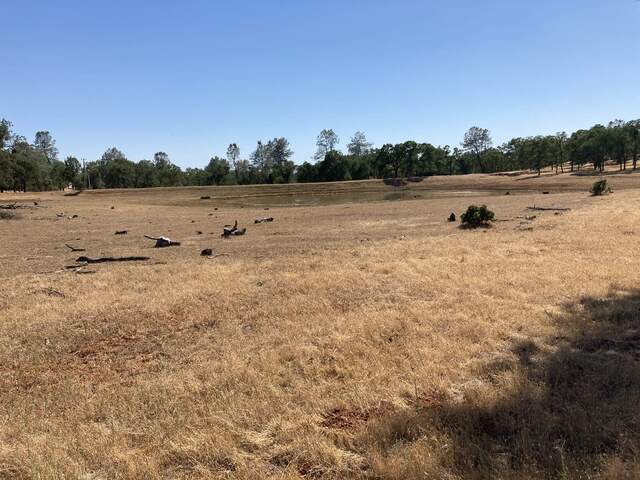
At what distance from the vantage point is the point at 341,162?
112 meters

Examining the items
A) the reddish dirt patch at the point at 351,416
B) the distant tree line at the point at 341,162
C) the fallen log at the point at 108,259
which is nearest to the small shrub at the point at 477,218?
the fallen log at the point at 108,259

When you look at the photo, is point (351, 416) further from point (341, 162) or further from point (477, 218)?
point (341, 162)

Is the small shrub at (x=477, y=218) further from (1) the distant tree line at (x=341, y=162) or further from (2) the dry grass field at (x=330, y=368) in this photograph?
(1) the distant tree line at (x=341, y=162)

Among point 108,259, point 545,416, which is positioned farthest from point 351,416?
point 108,259

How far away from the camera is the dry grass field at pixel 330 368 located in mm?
3863

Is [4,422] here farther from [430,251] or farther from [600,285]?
[430,251]

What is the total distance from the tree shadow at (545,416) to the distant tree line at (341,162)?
95.3 meters

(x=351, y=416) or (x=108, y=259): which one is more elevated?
(x=108, y=259)

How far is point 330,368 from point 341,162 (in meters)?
109

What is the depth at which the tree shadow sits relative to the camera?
3.53 m

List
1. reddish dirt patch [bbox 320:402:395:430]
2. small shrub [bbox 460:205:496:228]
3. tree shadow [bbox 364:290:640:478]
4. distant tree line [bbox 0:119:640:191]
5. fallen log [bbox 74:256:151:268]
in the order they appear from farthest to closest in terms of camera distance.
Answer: distant tree line [bbox 0:119:640:191], small shrub [bbox 460:205:496:228], fallen log [bbox 74:256:151:268], reddish dirt patch [bbox 320:402:395:430], tree shadow [bbox 364:290:640:478]

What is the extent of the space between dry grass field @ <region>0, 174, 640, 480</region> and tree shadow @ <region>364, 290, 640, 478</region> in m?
0.02

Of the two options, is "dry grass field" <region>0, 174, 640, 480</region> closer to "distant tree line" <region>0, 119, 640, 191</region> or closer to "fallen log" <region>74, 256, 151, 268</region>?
"fallen log" <region>74, 256, 151, 268</region>

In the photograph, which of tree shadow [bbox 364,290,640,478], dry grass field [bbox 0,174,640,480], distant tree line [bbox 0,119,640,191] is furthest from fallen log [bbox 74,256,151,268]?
distant tree line [bbox 0,119,640,191]
